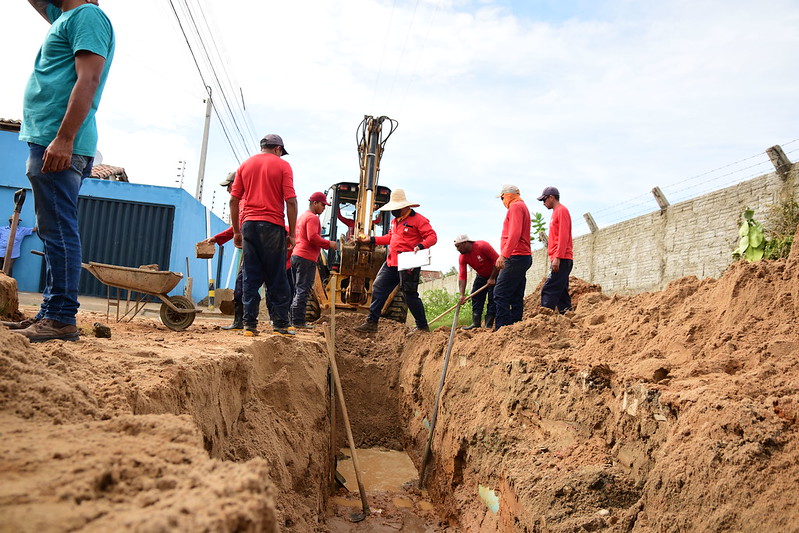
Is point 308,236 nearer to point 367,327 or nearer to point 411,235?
point 411,235

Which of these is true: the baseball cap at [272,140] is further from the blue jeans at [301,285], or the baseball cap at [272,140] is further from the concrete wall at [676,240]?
the concrete wall at [676,240]

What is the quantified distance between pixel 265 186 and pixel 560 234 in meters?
3.39

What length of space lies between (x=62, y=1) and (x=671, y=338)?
13.7 feet

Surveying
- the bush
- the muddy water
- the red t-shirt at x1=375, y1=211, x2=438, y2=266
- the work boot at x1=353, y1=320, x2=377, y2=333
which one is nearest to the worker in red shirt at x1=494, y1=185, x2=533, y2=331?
the red t-shirt at x1=375, y1=211, x2=438, y2=266

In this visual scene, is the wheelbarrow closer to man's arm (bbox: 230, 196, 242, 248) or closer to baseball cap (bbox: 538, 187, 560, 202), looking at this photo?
man's arm (bbox: 230, 196, 242, 248)

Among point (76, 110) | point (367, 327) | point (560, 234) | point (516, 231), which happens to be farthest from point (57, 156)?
point (367, 327)

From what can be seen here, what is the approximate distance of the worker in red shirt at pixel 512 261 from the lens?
20.0 ft

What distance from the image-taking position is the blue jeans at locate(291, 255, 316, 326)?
7.22 metres

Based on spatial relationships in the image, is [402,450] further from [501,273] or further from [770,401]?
[770,401]

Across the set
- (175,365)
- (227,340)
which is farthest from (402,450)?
(175,365)

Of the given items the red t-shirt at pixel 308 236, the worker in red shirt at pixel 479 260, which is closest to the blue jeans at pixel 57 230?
the red t-shirt at pixel 308 236

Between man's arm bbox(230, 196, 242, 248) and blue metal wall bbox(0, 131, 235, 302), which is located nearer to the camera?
man's arm bbox(230, 196, 242, 248)

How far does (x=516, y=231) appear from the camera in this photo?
6105mm

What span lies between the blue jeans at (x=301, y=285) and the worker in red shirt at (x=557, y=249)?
9.61ft
